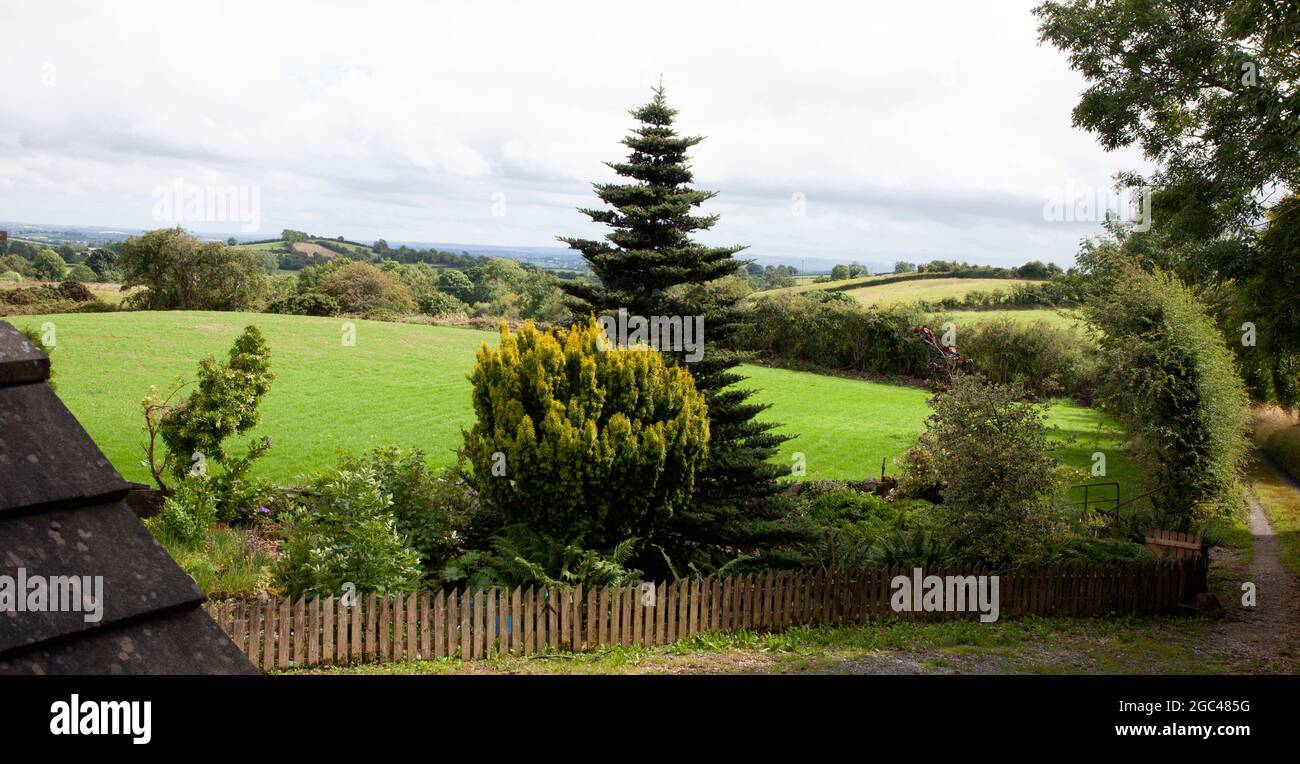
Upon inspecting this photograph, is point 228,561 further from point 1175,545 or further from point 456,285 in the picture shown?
point 456,285

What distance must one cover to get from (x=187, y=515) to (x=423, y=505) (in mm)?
4276

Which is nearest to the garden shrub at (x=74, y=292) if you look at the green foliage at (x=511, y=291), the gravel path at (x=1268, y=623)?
the green foliage at (x=511, y=291)

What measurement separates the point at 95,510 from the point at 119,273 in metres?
71.9

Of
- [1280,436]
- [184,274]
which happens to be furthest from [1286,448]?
[184,274]

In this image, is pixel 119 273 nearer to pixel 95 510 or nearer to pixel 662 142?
pixel 662 142

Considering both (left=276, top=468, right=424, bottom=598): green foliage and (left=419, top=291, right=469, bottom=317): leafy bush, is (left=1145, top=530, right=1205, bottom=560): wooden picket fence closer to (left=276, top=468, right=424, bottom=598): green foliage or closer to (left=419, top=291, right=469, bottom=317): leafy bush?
(left=276, top=468, right=424, bottom=598): green foliage

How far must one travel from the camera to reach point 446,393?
37750mm

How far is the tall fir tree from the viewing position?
16.4 m

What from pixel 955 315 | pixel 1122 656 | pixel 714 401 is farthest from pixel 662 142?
pixel 955 315

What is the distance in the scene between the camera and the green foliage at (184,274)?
61.8 metres

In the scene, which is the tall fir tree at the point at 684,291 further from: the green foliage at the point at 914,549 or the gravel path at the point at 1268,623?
the gravel path at the point at 1268,623

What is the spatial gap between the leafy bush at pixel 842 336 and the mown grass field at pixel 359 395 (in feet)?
10.8

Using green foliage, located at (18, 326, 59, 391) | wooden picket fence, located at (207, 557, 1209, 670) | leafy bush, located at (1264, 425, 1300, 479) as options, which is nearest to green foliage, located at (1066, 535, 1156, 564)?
wooden picket fence, located at (207, 557, 1209, 670)

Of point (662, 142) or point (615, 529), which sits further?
point (662, 142)
